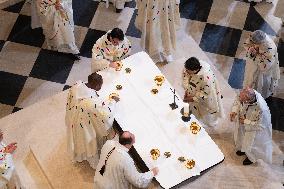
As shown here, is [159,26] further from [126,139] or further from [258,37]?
[126,139]

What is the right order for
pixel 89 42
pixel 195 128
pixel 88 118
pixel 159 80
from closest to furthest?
pixel 88 118 → pixel 195 128 → pixel 159 80 → pixel 89 42

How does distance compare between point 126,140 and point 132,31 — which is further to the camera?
point 132,31

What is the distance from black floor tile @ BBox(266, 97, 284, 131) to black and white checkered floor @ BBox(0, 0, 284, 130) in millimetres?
13

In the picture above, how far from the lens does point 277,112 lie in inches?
310

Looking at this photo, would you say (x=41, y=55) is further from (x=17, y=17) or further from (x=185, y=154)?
(x=185, y=154)

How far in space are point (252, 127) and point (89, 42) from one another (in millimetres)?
3030

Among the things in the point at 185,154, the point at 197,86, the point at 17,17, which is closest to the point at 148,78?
the point at 197,86

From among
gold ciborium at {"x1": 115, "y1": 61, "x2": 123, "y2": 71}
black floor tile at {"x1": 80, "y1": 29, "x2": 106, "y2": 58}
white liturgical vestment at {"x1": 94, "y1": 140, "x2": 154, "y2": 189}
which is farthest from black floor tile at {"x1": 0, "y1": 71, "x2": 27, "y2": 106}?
white liturgical vestment at {"x1": 94, "y1": 140, "x2": 154, "y2": 189}

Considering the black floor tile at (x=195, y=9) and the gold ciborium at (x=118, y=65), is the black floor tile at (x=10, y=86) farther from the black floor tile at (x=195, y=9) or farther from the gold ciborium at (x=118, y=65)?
the black floor tile at (x=195, y=9)

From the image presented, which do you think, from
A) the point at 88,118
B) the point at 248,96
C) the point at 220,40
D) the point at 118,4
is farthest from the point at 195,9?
the point at 88,118

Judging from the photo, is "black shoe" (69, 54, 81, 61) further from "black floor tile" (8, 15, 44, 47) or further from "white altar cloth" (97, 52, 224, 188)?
"white altar cloth" (97, 52, 224, 188)

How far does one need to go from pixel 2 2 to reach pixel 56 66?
1.49 metres

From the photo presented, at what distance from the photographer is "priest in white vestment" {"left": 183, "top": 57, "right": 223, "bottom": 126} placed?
263 inches

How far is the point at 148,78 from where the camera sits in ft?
23.4
